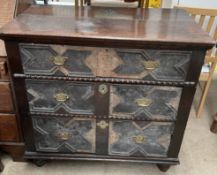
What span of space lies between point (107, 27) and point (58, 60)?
0.93ft

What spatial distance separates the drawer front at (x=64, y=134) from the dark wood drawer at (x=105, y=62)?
298 millimetres

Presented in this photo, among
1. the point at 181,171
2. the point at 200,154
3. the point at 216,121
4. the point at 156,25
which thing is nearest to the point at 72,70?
the point at 156,25

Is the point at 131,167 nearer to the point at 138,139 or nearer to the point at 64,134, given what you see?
the point at 138,139

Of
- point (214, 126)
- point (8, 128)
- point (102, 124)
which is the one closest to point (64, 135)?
point (102, 124)

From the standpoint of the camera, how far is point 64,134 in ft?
4.43

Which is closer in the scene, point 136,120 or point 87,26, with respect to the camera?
point 87,26

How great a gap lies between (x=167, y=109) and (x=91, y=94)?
40 cm

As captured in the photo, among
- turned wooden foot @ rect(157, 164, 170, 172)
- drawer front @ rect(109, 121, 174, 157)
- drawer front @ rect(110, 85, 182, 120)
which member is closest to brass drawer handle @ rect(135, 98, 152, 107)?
drawer front @ rect(110, 85, 182, 120)

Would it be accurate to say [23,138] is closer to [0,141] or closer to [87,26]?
[0,141]

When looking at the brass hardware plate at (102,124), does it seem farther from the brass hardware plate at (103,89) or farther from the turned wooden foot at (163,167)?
the turned wooden foot at (163,167)

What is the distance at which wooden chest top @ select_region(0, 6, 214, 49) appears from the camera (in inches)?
41.1

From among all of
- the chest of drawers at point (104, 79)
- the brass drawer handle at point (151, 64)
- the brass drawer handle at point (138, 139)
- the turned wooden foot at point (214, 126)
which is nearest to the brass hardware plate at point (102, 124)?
the chest of drawers at point (104, 79)

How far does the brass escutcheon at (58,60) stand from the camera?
1.12 m

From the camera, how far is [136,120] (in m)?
1.29
